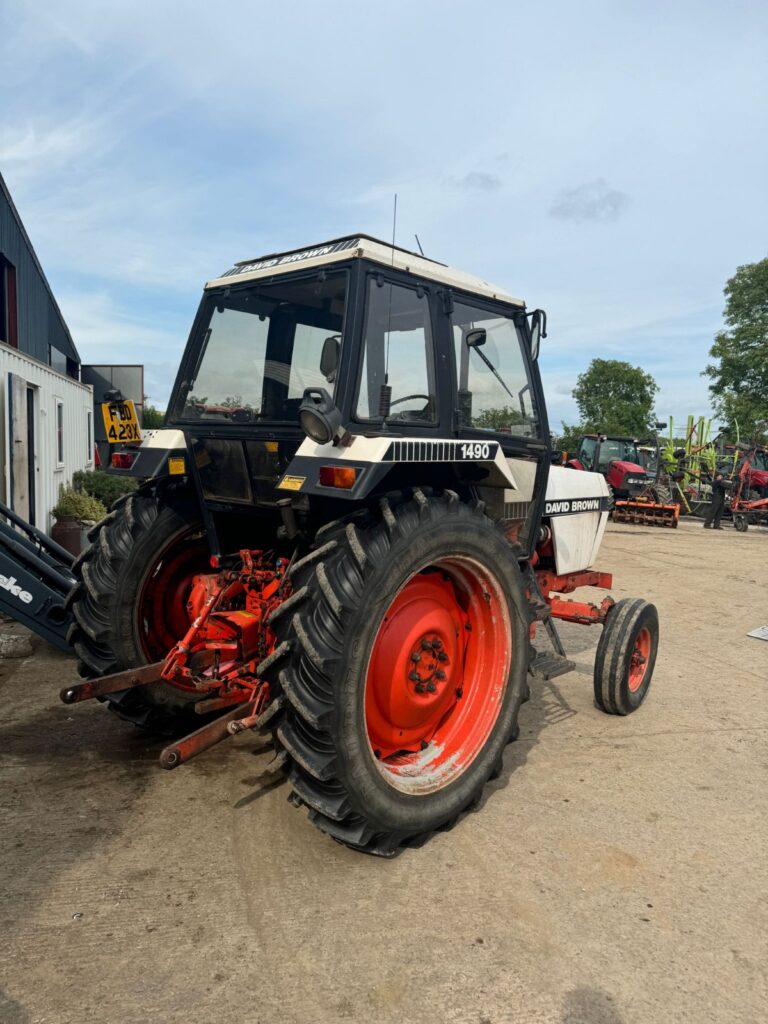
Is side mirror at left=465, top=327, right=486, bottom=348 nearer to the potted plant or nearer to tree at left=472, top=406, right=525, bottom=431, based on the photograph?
tree at left=472, top=406, right=525, bottom=431

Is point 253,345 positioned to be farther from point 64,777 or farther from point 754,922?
point 754,922

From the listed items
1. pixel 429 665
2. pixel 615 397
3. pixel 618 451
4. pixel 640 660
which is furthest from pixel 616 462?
pixel 615 397

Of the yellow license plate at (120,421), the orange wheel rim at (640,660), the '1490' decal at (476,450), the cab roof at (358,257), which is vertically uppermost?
the cab roof at (358,257)

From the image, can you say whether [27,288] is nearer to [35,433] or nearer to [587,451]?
[35,433]

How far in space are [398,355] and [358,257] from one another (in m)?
0.45

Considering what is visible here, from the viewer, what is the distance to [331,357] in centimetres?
308

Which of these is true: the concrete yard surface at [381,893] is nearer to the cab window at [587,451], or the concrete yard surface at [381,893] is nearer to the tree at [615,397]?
the cab window at [587,451]

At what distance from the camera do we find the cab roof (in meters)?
3.14

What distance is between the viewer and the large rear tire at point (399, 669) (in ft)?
8.73

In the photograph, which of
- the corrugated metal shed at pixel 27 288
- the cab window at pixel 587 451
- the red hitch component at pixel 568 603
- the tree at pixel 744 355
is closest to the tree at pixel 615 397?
the tree at pixel 744 355

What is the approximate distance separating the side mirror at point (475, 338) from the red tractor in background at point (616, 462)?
16.2 m

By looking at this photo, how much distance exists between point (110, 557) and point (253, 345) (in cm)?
127

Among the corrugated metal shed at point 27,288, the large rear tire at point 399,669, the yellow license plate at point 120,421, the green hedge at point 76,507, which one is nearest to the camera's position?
the large rear tire at point 399,669

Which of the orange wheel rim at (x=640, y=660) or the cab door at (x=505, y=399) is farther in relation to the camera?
the orange wheel rim at (x=640, y=660)
